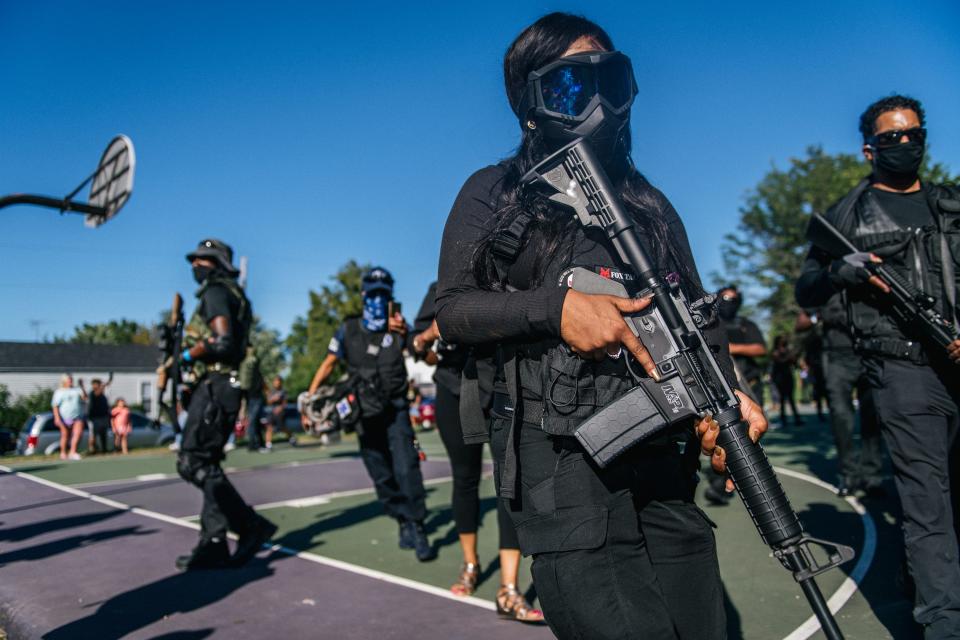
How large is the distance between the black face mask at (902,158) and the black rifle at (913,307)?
1.35 feet

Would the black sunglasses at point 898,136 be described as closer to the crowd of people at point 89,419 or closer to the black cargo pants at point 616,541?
the black cargo pants at point 616,541

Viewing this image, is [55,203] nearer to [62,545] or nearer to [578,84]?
[62,545]

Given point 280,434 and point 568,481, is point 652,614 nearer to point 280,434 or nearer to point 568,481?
point 568,481

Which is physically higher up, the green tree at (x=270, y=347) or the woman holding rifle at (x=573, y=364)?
the green tree at (x=270, y=347)

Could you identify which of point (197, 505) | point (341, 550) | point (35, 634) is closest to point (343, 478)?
point (197, 505)

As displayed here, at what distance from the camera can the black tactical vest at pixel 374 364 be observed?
18.8ft

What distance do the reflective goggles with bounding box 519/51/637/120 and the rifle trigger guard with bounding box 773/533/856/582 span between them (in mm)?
1314

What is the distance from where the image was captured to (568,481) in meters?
1.86

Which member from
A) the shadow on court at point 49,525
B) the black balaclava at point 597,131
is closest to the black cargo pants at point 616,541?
the black balaclava at point 597,131

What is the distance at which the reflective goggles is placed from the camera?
2145mm

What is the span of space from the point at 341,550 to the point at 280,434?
21.7 meters

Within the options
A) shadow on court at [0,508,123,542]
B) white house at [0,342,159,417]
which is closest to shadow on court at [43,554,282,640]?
shadow on court at [0,508,123,542]

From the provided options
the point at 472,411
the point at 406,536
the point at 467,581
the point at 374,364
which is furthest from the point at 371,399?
the point at 472,411

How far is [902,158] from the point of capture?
3.55 m
